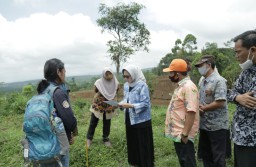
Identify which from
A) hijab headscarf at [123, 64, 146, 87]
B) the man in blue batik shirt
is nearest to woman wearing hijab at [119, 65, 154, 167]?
hijab headscarf at [123, 64, 146, 87]

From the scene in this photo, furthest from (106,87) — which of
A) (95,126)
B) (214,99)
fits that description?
(214,99)

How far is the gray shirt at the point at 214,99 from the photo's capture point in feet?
12.5

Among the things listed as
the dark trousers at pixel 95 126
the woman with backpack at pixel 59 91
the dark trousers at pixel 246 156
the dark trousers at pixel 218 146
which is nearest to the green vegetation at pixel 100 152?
the dark trousers at pixel 95 126

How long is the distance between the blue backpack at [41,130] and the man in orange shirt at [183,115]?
1336 millimetres

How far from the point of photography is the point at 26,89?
15.0 meters

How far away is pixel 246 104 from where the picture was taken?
7.60ft

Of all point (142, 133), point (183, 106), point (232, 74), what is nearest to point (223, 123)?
point (183, 106)

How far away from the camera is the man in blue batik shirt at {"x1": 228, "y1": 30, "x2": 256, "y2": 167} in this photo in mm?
2365

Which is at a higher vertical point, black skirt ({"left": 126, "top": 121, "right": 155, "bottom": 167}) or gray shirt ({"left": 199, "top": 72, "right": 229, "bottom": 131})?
gray shirt ({"left": 199, "top": 72, "right": 229, "bottom": 131})

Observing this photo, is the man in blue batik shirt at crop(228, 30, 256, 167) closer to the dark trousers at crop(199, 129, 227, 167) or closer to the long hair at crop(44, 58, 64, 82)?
the dark trousers at crop(199, 129, 227, 167)

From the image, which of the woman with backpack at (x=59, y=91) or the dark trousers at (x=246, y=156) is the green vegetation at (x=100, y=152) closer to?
the woman with backpack at (x=59, y=91)

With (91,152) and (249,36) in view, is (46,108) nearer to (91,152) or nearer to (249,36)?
(249,36)

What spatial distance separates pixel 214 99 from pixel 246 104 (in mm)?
1579

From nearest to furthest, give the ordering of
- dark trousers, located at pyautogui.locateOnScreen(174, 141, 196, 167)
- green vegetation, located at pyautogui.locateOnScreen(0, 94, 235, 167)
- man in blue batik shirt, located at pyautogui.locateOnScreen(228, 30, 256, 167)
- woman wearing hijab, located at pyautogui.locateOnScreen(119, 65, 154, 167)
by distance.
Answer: man in blue batik shirt, located at pyautogui.locateOnScreen(228, 30, 256, 167) < dark trousers, located at pyautogui.locateOnScreen(174, 141, 196, 167) < woman wearing hijab, located at pyautogui.locateOnScreen(119, 65, 154, 167) < green vegetation, located at pyautogui.locateOnScreen(0, 94, 235, 167)
